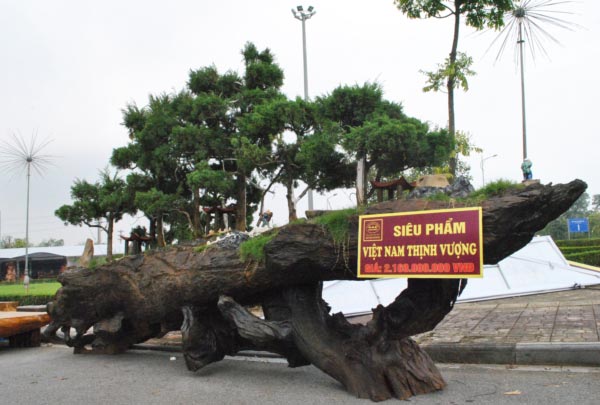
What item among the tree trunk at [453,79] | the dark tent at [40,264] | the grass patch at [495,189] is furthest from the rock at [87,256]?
the dark tent at [40,264]

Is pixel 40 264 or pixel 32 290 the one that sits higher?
pixel 32 290

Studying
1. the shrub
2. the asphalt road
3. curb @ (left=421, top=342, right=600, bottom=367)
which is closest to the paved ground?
curb @ (left=421, top=342, right=600, bottom=367)

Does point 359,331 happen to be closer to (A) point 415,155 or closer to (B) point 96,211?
(A) point 415,155

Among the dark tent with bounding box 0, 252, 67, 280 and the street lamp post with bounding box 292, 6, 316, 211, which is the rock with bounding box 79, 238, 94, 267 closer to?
the street lamp post with bounding box 292, 6, 316, 211

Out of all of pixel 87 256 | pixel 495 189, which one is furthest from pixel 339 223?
pixel 87 256

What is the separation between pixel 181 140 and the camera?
1992 cm

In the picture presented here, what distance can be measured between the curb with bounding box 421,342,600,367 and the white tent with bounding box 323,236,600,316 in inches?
152

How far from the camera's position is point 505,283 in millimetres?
11617

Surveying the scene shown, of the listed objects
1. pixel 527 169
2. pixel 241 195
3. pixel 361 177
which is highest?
pixel 361 177

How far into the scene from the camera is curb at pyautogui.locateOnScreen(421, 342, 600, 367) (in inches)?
205

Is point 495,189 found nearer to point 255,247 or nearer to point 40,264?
point 255,247

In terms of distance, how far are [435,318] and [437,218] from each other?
1.08 meters

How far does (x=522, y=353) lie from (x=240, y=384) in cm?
316

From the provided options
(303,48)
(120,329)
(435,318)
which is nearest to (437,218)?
(435,318)
